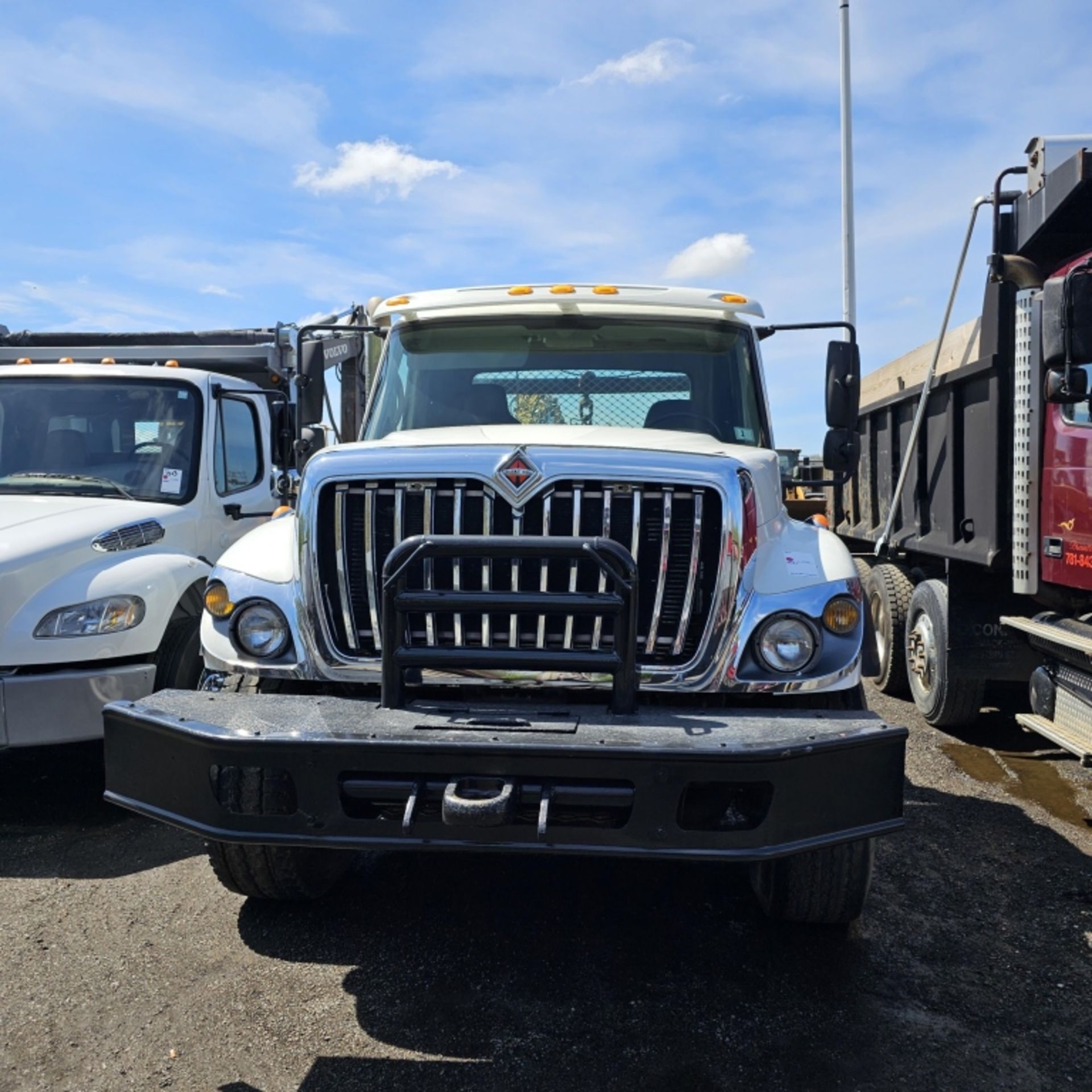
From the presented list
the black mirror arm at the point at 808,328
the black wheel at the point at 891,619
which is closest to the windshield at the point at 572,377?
the black mirror arm at the point at 808,328

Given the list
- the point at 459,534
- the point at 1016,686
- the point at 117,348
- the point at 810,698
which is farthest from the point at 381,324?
the point at 1016,686

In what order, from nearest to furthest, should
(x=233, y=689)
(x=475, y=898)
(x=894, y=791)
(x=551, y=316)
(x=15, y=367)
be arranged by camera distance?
1. (x=894, y=791)
2. (x=233, y=689)
3. (x=475, y=898)
4. (x=551, y=316)
5. (x=15, y=367)

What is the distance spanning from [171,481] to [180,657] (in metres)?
1.30

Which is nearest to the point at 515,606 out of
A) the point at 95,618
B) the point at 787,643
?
the point at 787,643

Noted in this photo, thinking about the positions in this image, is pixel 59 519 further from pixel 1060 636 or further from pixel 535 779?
pixel 1060 636

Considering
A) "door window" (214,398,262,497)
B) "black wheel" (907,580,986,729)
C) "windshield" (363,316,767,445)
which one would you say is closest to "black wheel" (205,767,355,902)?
"windshield" (363,316,767,445)

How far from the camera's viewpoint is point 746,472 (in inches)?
130

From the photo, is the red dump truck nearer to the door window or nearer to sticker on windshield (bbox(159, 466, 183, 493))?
the door window

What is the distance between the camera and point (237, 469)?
6.38 m

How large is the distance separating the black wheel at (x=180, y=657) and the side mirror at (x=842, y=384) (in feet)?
10.2

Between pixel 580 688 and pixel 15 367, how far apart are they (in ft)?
15.5

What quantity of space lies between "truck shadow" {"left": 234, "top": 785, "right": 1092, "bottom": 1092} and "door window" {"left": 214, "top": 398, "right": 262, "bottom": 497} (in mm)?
2831

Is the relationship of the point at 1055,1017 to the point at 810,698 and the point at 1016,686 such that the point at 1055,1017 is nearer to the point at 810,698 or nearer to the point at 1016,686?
the point at 810,698

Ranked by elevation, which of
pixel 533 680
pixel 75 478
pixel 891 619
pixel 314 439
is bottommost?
pixel 891 619
